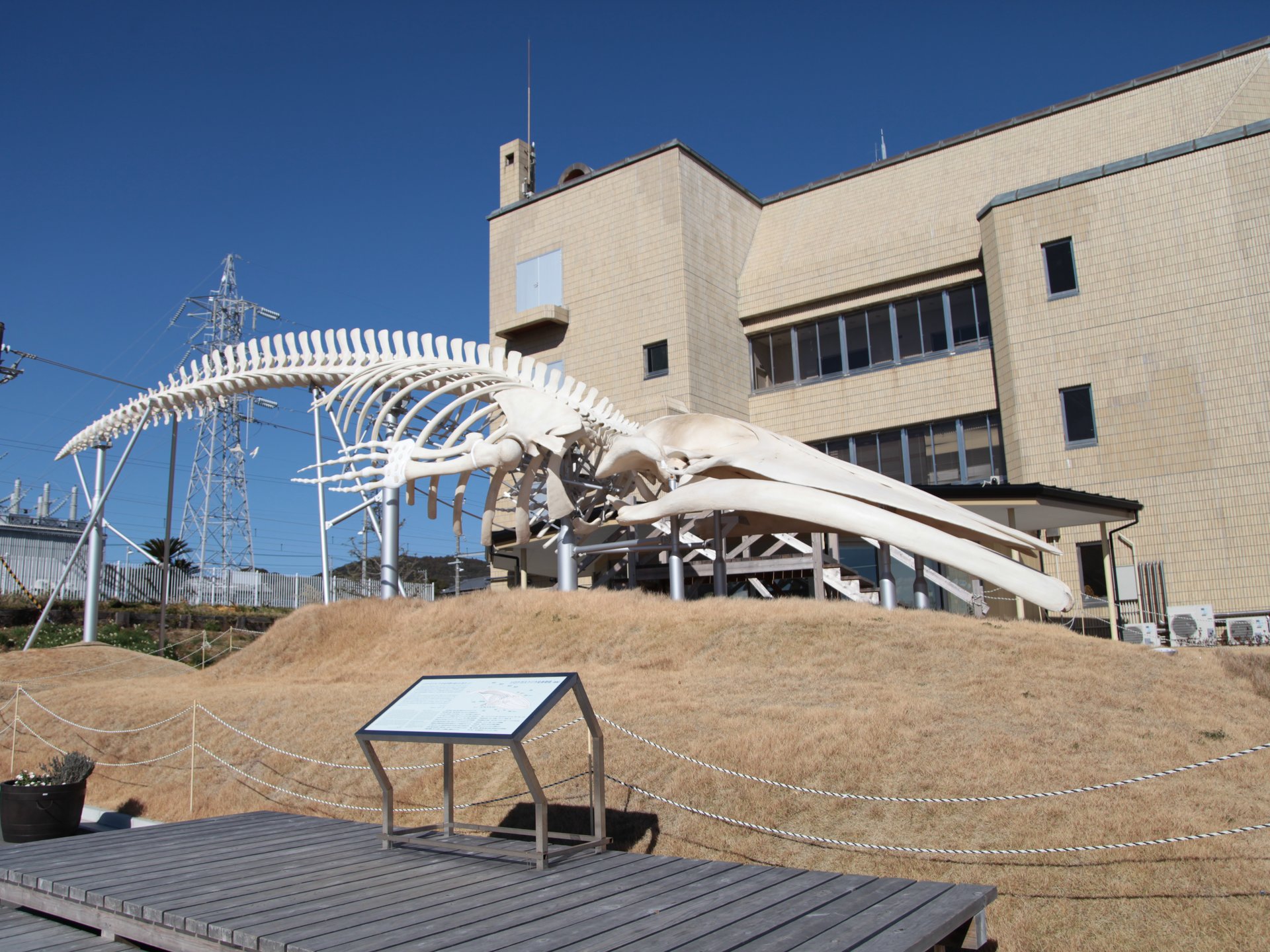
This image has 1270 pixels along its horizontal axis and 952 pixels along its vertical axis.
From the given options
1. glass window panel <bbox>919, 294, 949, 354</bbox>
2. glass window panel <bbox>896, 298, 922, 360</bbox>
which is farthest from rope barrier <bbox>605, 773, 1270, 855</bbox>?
glass window panel <bbox>896, 298, 922, 360</bbox>

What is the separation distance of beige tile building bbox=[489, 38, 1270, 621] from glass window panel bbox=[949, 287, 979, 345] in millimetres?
79

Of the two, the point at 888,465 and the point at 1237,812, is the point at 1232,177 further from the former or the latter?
the point at 1237,812

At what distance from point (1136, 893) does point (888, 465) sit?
22.3m

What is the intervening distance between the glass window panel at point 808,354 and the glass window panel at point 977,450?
5.02 meters

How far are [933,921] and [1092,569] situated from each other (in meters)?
21.1

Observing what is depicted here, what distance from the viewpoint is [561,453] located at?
15.7 m

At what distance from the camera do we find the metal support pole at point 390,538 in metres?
16.5

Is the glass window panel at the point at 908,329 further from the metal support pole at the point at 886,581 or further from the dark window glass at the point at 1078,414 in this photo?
the metal support pole at the point at 886,581

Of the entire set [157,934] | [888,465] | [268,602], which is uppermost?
[888,465]

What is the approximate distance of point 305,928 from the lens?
4.75 meters

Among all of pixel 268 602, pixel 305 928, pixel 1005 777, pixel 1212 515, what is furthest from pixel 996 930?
pixel 268 602

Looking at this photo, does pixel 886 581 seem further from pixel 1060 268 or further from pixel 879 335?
pixel 879 335

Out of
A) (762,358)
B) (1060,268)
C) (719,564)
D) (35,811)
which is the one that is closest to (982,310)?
(1060,268)

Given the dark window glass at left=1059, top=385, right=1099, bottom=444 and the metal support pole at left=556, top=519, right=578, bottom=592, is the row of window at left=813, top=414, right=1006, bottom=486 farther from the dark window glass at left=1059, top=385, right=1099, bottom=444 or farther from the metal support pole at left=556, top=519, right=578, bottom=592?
the metal support pole at left=556, top=519, right=578, bottom=592
